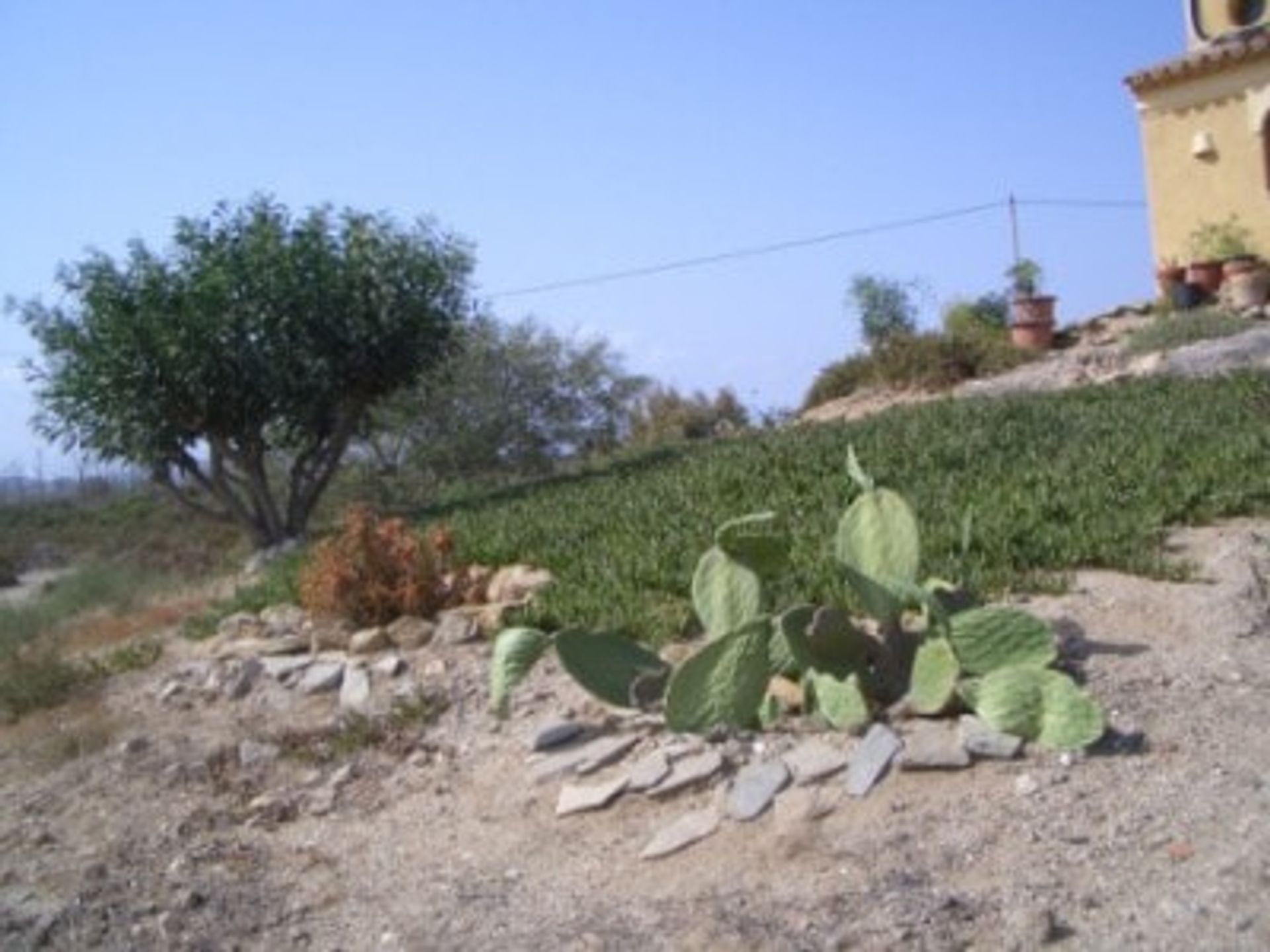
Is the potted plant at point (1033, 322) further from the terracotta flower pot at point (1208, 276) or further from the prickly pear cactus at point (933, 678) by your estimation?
the prickly pear cactus at point (933, 678)

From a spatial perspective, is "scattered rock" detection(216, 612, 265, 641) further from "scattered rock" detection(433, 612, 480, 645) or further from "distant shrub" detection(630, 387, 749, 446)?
"distant shrub" detection(630, 387, 749, 446)

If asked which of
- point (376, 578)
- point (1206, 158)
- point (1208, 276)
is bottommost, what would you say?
Result: point (376, 578)

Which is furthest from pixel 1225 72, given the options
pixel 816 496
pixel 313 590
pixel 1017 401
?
pixel 313 590

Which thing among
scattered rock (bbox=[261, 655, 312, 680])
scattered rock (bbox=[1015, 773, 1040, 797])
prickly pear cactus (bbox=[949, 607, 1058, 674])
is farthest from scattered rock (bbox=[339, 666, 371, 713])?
scattered rock (bbox=[1015, 773, 1040, 797])

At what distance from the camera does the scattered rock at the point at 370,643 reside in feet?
20.7

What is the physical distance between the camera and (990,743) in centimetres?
405

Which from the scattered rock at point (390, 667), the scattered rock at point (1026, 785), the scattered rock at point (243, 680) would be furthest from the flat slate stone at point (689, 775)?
the scattered rock at point (243, 680)

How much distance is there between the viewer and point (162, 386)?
40.2 feet

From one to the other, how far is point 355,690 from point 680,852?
229cm

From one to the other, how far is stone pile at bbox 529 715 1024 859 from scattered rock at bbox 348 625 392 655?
173 cm

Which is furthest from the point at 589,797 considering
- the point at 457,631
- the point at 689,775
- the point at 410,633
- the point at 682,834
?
the point at 410,633

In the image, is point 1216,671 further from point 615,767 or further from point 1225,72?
point 1225,72

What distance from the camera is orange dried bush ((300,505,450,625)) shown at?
6645mm

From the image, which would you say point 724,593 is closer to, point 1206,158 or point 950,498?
point 950,498
